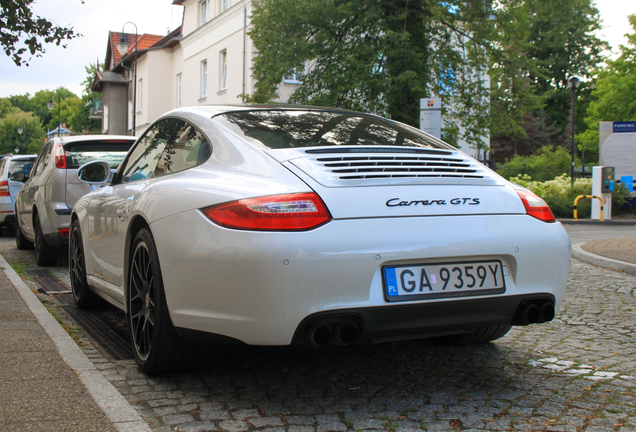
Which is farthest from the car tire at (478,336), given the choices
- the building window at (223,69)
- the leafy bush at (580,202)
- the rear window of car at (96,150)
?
the building window at (223,69)

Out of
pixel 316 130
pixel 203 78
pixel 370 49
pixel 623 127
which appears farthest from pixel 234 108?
pixel 203 78

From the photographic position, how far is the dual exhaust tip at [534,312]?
10.4 feet

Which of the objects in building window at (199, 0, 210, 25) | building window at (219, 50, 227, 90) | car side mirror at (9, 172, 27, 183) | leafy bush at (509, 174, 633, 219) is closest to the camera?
car side mirror at (9, 172, 27, 183)

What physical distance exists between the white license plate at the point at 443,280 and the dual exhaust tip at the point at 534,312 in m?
0.18

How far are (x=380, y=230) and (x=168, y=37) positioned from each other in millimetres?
46298

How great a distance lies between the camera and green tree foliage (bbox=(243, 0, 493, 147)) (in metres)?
21.4

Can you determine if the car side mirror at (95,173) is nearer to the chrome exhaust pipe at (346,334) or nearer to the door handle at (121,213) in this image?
the door handle at (121,213)

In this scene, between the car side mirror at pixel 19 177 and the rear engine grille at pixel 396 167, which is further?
the car side mirror at pixel 19 177

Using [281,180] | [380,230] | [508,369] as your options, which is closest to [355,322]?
[380,230]

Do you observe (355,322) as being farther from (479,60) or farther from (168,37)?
(168,37)

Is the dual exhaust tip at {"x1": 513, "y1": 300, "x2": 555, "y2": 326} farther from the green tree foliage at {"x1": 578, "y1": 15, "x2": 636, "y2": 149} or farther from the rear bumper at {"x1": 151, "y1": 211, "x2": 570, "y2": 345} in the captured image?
the green tree foliage at {"x1": 578, "y1": 15, "x2": 636, "y2": 149}

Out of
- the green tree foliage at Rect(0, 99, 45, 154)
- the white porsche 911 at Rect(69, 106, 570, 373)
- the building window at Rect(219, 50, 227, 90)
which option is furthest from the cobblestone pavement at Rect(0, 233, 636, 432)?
the green tree foliage at Rect(0, 99, 45, 154)

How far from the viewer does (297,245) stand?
2.72 metres

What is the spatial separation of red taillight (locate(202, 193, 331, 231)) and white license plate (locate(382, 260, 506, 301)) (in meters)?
0.39
